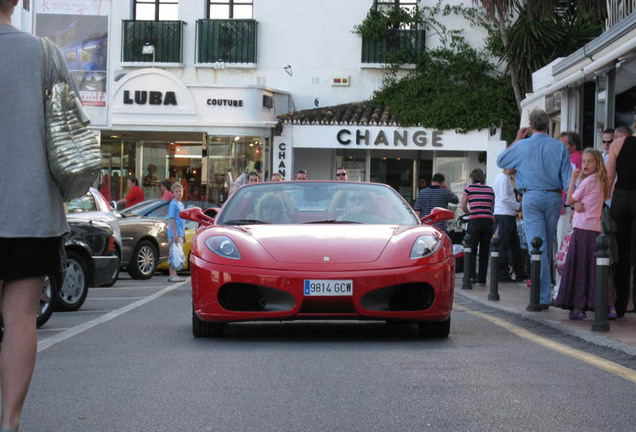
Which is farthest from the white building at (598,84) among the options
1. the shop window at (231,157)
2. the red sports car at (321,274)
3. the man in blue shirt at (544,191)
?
the shop window at (231,157)

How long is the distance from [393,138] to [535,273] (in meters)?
20.6

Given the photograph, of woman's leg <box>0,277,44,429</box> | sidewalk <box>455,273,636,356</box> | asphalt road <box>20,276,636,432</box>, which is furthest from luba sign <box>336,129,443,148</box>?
woman's leg <box>0,277,44,429</box>

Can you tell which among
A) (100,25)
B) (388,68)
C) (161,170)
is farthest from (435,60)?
(100,25)

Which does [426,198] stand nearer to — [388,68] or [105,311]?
[105,311]

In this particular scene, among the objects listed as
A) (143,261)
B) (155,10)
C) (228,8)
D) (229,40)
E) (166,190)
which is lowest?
(143,261)

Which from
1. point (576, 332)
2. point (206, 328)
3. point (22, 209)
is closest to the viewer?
point (22, 209)

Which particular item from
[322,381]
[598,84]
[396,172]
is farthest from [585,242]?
[396,172]

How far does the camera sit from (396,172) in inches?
1335

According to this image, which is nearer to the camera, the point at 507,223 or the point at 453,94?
the point at 507,223

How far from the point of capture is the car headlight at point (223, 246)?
8.69m

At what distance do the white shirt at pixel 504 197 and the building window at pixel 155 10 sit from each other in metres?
19.3

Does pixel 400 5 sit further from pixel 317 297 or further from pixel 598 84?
pixel 317 297

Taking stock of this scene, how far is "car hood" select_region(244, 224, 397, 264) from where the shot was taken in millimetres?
8555

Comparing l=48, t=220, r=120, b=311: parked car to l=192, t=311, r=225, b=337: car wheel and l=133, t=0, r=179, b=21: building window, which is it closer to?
l=192, t=311, r=225, b=337: car wheel
